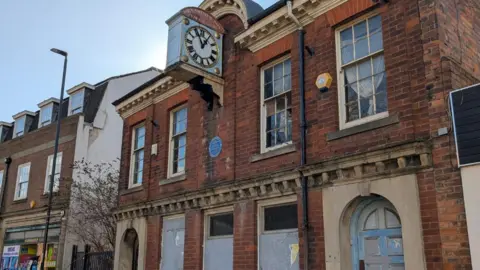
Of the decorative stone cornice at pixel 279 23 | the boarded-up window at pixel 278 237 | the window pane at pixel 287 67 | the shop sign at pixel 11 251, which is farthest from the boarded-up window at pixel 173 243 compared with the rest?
the shop sign at pixel 11 251

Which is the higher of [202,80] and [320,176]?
[202,80]

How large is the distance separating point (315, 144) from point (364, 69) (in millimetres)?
1718

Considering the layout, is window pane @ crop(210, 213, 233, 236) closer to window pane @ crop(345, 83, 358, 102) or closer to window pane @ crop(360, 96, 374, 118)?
window pane @ crop(345, 83, 358, 102)

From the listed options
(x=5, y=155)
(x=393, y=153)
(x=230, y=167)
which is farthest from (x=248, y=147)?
(x=5, y=155)

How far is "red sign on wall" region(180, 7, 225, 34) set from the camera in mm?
11787

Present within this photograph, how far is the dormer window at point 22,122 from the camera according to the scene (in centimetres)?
2747

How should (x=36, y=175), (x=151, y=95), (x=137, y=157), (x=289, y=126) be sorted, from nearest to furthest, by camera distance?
(x=289, y=126) → (x=151, y=95) → (x=137, y=157) → (x=36, y=175)

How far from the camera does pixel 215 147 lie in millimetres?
12211

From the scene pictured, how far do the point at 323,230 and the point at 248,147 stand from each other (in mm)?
3030

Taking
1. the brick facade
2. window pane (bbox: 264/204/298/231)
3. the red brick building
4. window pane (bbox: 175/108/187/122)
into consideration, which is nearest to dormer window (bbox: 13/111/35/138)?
the brick facade

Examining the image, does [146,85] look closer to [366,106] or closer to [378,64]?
[366,106]

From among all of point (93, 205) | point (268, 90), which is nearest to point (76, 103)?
point (93, 205)

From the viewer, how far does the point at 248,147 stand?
11.2m

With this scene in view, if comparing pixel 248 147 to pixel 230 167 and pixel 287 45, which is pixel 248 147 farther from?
pixel 287 45
